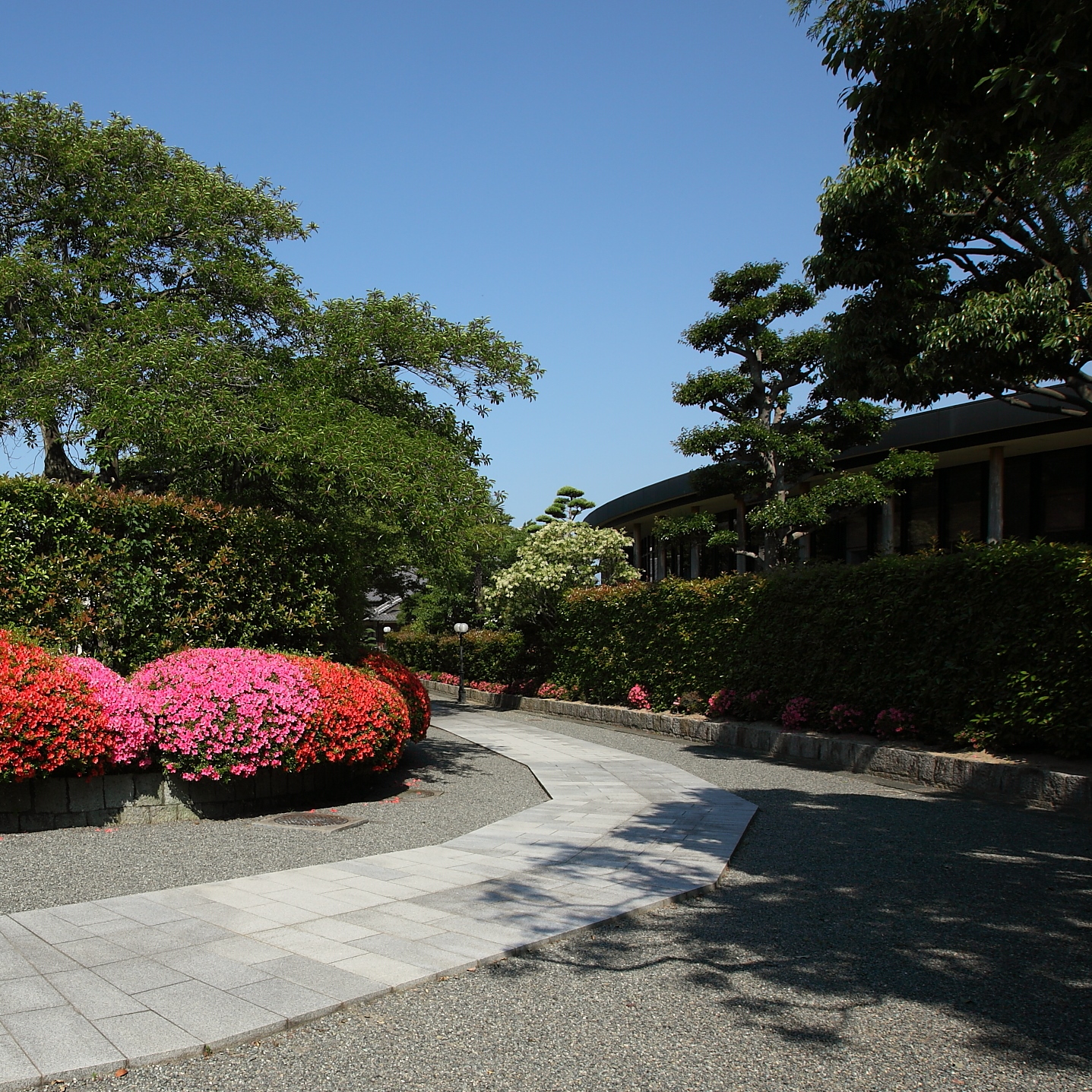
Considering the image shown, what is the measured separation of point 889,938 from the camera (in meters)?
4.59

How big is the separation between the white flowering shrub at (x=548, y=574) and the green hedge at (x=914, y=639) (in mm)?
4107

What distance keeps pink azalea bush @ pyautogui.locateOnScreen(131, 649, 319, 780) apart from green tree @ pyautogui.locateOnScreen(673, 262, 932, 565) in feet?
37.0

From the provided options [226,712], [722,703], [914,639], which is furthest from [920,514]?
[226,712]

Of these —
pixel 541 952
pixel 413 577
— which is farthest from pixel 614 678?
pixel 413 577

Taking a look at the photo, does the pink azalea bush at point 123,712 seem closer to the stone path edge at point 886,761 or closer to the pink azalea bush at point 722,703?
the stone path edge at point 886,761

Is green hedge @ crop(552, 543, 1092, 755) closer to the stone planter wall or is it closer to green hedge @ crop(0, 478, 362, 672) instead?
green hedge @ crop(0, 478, 362, 672)

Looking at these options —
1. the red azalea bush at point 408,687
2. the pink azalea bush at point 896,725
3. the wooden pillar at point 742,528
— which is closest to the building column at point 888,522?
the wooden pillar at point 742,528

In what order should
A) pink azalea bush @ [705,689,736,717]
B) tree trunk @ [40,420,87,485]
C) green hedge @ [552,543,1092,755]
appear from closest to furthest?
green hedge @ [552,543,1092,755] → tree trunk @ [40,420,87,485] → pink azalea bush @ [705,689,736,717]

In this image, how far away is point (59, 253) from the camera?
13.2 meters

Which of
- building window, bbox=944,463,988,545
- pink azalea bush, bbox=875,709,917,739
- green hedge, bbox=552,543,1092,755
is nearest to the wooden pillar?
building window, bbox=944,463,988,545

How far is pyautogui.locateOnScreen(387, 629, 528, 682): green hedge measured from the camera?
23.7m

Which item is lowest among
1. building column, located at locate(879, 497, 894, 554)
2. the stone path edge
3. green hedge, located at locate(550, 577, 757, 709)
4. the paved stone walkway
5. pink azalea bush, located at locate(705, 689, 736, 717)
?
the paved stone walkway

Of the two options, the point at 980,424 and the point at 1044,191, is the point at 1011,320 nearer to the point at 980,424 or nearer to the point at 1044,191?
the point at 1044,191

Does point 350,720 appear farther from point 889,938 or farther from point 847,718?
point 847,718
